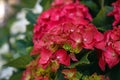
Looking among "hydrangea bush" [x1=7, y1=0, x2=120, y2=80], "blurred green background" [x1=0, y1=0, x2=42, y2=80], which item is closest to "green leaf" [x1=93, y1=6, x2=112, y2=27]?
"hydrangea bush" [x1=7, y1=0, x2=120, y2=80]

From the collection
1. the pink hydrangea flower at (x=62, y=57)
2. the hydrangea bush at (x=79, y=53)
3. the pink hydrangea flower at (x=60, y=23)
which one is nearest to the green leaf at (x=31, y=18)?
the pink hydrangea flower at (x=60, y=23)

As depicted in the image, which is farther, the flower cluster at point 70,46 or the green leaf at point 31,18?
the green leaf at point 31,18

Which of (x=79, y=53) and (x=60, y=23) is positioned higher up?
(x=60, y=23)

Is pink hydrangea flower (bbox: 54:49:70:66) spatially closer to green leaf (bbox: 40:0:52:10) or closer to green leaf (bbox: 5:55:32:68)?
green leaf (bbox: 5:55:32:68)

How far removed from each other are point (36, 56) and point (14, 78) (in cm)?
13

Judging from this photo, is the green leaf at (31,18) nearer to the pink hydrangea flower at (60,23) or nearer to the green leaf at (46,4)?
the green leaf at (46,4)

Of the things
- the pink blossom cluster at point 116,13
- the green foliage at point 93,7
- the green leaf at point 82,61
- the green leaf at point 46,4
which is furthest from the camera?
the green leaf at point 46,4

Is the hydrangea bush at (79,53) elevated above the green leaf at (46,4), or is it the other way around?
the green leaf at (46,4)

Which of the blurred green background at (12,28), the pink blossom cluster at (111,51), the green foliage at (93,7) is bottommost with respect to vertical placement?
the pink blossom cluster at (111,51)

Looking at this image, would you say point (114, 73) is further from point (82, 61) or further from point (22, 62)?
point (22, 62)

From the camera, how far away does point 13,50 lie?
201cm

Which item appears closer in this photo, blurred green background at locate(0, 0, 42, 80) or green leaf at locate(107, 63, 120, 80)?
green leaf at locate(107, 63, 120, 80)

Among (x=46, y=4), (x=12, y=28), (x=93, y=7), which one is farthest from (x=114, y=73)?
(x=12, y=28)

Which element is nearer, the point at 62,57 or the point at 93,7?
the point at 62,57
